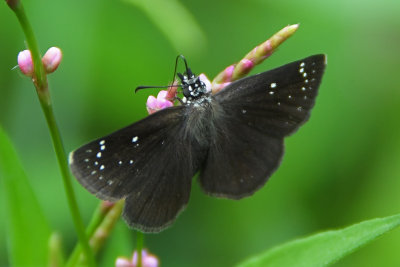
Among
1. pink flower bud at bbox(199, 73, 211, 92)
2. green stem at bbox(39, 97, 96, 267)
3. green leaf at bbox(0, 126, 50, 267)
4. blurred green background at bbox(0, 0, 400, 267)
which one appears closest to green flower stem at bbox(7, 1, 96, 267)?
green stem at bbox(39, 97, 96, 267)

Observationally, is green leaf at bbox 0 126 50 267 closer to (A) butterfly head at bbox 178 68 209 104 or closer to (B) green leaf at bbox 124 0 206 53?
(A) butterfly head at bbox 178 68 209 104

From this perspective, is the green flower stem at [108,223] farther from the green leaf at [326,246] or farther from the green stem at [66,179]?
the green leaf at [326,246]

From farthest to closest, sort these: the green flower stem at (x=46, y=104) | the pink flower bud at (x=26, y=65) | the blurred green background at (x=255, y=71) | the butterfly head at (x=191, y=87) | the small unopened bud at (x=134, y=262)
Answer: the blurred green background at (x=255, y=71) < the small unopened bud at (x=134, y=262) < the butterfly head at (x=191, y=87) < the pink flower bud at (x=26, y=65) < the green flower stem at (x=46, y=104)

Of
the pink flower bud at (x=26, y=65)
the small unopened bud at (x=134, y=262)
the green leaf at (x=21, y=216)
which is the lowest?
A: the small unopened bud at (x=134, y=262)

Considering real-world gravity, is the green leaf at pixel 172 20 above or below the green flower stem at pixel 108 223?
above

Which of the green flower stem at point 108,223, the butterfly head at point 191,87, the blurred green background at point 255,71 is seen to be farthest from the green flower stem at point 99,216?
the blurred green background at point 255,71

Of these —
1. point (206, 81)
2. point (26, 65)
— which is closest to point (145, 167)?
point (206, 81)

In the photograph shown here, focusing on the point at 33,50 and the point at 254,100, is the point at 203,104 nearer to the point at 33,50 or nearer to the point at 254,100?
the point at 254,100

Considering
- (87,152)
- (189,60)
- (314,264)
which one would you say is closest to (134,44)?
(189,60)
